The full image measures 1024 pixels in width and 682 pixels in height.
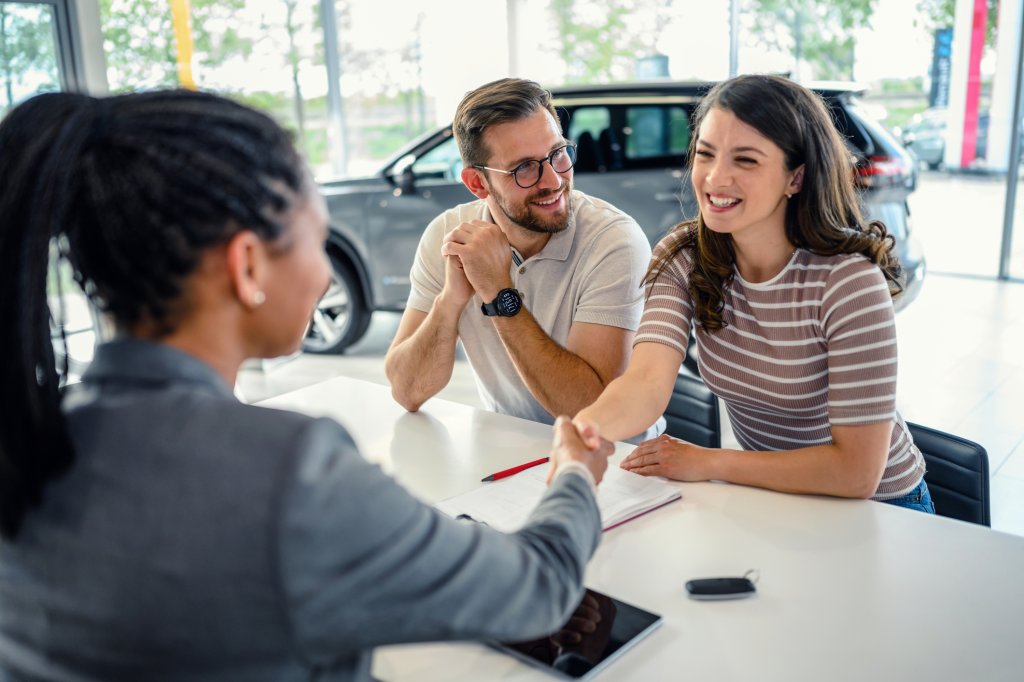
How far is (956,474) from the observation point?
66.7 inches

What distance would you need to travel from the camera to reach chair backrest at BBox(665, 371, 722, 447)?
1.99 meters

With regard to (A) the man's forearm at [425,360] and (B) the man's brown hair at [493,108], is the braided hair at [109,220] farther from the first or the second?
(B) the man's brown hair at [493,108]

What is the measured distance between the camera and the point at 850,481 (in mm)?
1461

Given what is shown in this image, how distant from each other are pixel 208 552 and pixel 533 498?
2.90ft

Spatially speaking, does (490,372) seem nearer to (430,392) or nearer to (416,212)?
(430,392)

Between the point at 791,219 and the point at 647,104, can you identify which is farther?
the point at 647,104

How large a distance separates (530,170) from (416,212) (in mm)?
2601

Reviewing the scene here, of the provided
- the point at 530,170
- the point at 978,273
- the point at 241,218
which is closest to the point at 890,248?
the point at 530,170

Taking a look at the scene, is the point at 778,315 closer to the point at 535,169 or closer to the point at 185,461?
the point at 535,169

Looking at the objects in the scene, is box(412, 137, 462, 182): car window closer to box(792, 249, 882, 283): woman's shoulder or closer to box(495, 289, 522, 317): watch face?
box(495, 289, 522, 317): watch face

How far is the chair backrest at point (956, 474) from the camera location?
1.65 m

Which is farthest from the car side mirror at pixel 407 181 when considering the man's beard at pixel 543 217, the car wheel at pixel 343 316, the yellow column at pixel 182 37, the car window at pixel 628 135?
the man's beard at pixel 543 217

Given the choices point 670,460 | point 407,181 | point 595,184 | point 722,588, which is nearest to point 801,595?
point 722,588

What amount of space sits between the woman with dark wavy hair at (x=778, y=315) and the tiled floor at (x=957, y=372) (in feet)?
4.87
